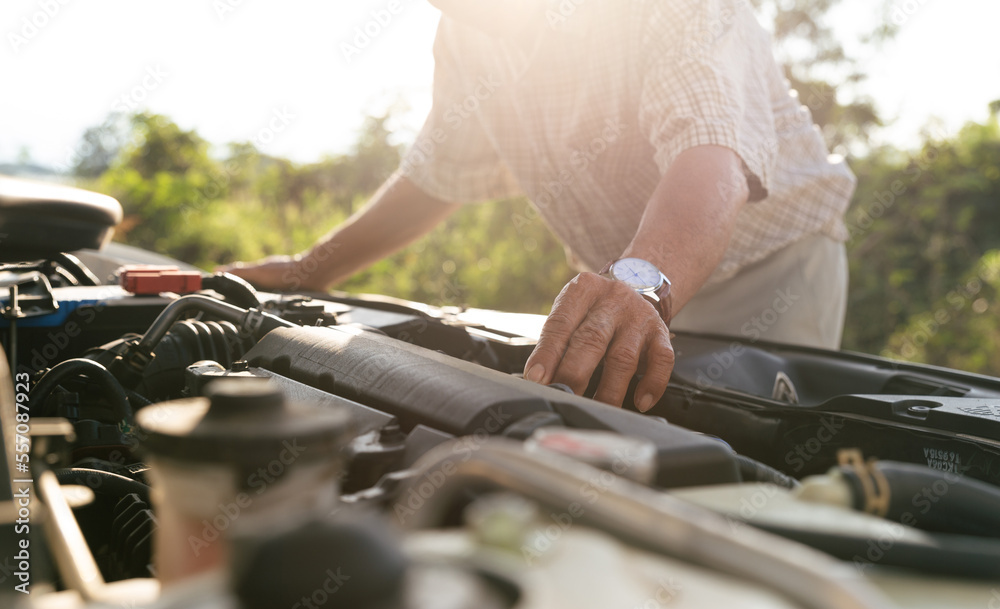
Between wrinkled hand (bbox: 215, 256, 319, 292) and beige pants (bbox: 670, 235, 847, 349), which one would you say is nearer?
beige pants (bbox: 670, 235, 847, 349)

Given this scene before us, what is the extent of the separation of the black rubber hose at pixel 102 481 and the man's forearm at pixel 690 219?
3.10 ft

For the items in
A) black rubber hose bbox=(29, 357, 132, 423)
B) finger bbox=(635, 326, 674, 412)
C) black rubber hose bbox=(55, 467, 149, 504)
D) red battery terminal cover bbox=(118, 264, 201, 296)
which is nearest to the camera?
black rubber hose bbox=(55, 467, 149, 504)

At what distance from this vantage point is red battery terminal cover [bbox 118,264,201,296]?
1.67 metres

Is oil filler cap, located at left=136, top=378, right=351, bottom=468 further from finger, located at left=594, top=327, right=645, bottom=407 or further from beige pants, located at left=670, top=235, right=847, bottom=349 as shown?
beige pants, located at left=670, top=235, right=847, bottom=349

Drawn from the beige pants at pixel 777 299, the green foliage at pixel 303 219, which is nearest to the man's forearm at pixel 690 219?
the beige pants at pixel 777 299

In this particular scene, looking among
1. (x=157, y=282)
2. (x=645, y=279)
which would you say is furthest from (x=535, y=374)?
(x=157, y=282)

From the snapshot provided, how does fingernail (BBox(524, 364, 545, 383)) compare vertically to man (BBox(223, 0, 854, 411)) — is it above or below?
below

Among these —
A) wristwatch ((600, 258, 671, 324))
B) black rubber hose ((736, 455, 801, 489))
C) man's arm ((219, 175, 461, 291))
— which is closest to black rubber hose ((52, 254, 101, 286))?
man's arm ((219, 175, 461, 291))

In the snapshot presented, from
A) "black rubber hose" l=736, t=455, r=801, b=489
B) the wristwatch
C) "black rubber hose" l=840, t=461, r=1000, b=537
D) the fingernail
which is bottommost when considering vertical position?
the fingernail

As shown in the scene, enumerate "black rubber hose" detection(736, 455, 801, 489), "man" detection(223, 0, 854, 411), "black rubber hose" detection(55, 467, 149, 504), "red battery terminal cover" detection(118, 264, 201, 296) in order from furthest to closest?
1. "red battery terminal cover" detection(118, 264, 201, 296)
2. "man" detection(223, 0, 854, 411)
3. "black rubber hose" detection(55, 467, 149, 504)
4. "black rubber hose" detection(736, 455, 801, 489)

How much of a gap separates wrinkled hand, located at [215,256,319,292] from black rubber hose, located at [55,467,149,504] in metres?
1.39

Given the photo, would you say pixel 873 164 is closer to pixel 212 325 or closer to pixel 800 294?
pixel 800 294

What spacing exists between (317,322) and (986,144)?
23.4 ft

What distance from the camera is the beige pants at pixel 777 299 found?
7.23ft
